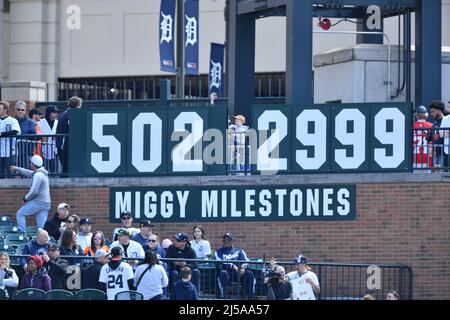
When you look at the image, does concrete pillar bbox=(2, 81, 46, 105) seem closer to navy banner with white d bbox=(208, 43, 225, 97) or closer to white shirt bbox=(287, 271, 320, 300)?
navy banner with white d bbox=(208, 43, 225, 97)

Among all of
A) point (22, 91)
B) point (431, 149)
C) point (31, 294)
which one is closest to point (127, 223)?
point (31, 294)

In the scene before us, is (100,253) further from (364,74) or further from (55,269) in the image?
(364,74)

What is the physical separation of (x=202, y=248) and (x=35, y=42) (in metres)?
18.5

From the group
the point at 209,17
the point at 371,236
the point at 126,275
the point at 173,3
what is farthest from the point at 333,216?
the point at 209,17

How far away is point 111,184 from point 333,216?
3723 millimetres

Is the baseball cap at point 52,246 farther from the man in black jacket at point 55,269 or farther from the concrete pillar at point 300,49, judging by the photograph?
the concrete pillar at point 300,49

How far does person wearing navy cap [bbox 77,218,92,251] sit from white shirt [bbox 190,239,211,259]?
162 centimetres

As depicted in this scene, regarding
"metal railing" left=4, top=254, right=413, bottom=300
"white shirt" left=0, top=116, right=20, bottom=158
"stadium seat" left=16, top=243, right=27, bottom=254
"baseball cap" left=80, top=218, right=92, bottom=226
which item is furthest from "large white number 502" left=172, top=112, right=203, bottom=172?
"stadium seat" left=16, top=243, right=27, bottom=254

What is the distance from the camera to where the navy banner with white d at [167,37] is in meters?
30.8

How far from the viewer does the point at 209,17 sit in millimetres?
41250

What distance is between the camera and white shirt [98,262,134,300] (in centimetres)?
2198

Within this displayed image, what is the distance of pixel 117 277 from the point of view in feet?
72.3

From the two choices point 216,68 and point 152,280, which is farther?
point 216,68

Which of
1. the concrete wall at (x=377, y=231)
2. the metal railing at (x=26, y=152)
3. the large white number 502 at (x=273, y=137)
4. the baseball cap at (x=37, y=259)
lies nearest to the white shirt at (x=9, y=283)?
the baseball cap at (x=37, y=259)
